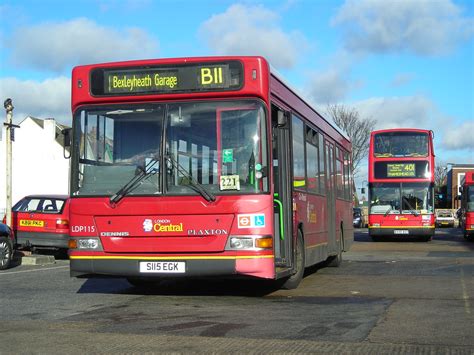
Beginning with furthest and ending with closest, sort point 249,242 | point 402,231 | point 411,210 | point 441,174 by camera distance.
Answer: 1. point 441,174
2. point 411,210
3. point 402,231
4. point 249,242

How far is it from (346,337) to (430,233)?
78.7 ft

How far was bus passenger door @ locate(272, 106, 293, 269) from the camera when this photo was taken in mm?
9609

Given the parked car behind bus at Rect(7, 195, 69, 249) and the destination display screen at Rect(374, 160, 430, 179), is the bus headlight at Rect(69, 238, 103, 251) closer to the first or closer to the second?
the parked car behind bus at Rect(7, 195, 69, 249)

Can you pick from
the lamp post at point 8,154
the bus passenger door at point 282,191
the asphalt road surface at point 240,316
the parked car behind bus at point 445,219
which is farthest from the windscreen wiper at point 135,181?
the parked car behind bus at point 445,219

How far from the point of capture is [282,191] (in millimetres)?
9930

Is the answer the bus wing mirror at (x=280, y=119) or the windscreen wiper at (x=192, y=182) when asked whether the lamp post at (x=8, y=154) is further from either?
the bus wing mirror at (x=280, y=119)

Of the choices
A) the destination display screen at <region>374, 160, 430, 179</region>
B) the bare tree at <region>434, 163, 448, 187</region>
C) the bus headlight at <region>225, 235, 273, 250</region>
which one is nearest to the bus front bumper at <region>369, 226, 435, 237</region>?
the destination display screen at <region>374, 160, 430, 179</region>

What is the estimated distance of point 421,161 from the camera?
96.8ft

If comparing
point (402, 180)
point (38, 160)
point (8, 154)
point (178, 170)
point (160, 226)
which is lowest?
point (160, 226)

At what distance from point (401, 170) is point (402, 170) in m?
0.04

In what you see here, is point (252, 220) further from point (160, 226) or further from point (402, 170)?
point (402, 170)

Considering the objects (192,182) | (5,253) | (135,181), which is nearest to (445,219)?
(5,253)

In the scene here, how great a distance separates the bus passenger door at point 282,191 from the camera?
31.5ft

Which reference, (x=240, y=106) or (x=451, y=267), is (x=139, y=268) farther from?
(x=451, y=267)
